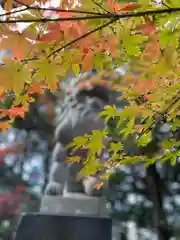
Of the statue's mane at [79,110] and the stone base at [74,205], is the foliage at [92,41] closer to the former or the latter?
the stone base at [74,205]

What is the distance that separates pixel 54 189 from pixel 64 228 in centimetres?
50

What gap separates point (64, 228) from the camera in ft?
5.74

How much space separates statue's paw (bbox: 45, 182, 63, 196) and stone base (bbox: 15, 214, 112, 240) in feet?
1.19

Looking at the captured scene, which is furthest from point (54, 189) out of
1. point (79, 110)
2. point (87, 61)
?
point (87, 61)

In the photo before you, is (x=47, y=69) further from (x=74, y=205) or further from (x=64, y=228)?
(x=74, y=205)

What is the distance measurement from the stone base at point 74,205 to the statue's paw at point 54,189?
0.09 meters

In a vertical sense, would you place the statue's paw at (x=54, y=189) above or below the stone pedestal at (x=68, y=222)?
above

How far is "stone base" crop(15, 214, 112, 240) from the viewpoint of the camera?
166cm

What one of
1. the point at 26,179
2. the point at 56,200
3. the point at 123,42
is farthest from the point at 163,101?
the point at 26,179

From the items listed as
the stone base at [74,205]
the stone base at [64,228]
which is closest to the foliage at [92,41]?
the stone base at [64,228]

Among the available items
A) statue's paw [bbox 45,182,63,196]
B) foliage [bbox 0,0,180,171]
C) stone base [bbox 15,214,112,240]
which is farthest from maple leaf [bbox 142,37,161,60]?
statue's paw [bbox 45,182,63,196]

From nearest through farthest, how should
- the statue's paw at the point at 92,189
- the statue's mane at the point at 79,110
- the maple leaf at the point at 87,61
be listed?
the maple leaf at the point at 87,61 < the statue's paw at the point at 92,189 < the statue's mane at the point at 79,110

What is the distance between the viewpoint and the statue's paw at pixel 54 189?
2184 millimetres

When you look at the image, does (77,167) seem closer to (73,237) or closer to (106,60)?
(73,237)
